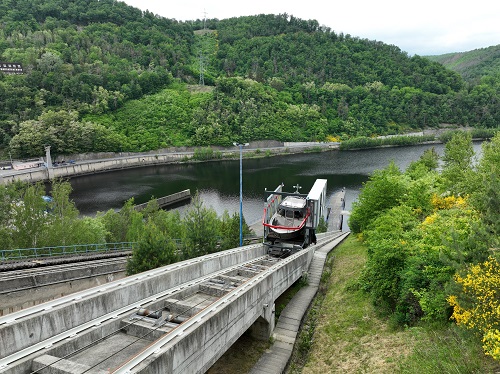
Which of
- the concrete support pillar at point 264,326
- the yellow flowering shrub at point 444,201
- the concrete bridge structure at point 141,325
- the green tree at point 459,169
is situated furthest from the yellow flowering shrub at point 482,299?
the yellow flowering shrub at point 444,201

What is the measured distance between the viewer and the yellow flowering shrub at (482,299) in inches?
366

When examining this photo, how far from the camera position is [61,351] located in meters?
10.2

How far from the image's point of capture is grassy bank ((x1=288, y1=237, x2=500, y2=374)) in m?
10.2

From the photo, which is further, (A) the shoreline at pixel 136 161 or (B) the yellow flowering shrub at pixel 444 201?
(A) the shoreline at pixel 136 161

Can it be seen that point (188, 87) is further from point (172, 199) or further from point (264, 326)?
point (264, 326)

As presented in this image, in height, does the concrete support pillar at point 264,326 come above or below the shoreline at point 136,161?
below

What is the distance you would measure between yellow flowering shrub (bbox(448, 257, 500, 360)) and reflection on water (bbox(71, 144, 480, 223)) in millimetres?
43200

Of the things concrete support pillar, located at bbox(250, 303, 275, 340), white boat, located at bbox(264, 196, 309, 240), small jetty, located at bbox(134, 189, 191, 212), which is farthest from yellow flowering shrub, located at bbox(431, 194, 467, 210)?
small jetty, located at bbox(134, 189, 191, 212)

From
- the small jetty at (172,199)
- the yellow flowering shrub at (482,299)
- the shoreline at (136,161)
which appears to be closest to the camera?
the yellow flowering shrub at (482,299)

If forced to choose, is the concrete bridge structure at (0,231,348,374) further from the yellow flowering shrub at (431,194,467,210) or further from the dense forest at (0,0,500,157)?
the dense forest at (0,0,500,157)

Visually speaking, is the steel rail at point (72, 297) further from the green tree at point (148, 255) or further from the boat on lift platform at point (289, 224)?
the boat on lift platform at point (289, 224)

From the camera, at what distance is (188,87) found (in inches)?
5276

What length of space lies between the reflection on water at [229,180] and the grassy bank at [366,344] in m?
34.7

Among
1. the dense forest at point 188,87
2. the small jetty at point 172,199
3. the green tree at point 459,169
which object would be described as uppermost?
the dense forest at point 188,87
